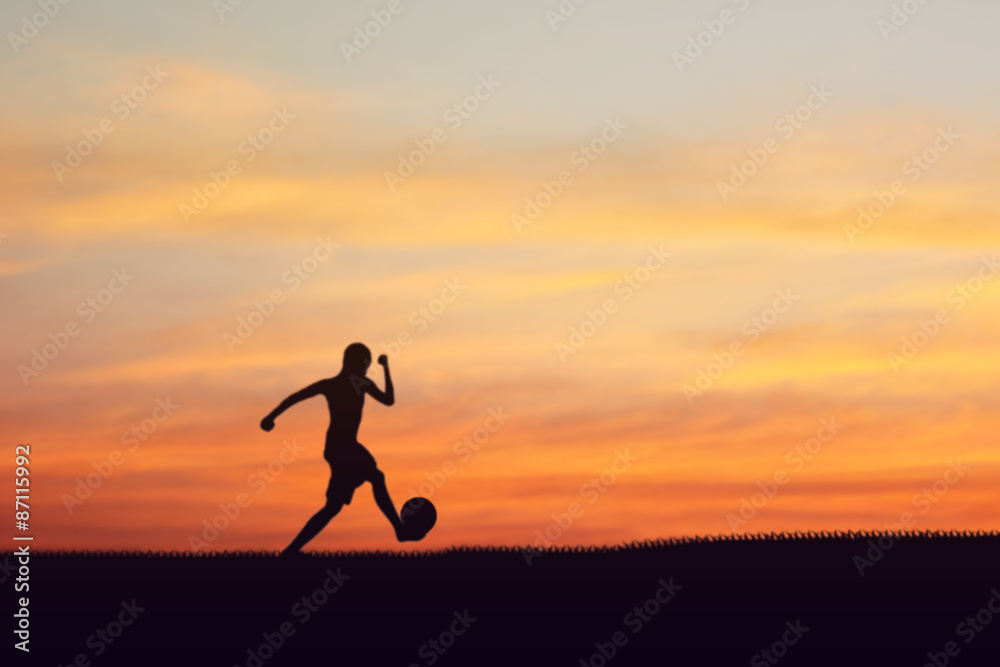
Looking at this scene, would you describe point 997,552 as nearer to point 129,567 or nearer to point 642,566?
point 642,566

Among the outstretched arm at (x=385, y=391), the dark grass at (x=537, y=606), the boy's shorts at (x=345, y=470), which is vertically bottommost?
the dark grass at (x=537, y=606)

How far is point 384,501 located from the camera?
1917 cm

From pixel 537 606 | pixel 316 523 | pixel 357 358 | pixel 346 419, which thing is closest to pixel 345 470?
pixel 346 419

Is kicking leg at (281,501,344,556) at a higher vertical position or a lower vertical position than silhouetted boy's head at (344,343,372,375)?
lower

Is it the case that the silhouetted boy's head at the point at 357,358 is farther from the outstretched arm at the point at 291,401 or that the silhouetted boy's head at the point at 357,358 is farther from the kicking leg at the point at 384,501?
the kicking leg at the point at 384,501

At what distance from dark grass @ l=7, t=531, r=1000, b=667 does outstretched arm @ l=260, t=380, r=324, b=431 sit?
5.94ft

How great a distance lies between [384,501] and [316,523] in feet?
3.03

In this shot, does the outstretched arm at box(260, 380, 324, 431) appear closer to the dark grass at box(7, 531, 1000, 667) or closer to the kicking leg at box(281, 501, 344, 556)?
the kicking leg at box(281, 501, 344, 556)

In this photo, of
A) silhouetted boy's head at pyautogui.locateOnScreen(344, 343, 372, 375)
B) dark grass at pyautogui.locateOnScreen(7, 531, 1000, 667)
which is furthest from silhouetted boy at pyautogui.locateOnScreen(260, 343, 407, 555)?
dark grass at pyautogui.locateOnScreen(7, 531, 1000, 667)

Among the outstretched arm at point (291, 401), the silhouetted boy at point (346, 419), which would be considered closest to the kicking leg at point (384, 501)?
the silhouetted boy at point (346, 419)

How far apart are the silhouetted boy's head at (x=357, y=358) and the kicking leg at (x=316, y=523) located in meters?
1.77

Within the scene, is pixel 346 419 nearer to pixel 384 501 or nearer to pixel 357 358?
pixel 357 358

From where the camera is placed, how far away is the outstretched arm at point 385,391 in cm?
1886

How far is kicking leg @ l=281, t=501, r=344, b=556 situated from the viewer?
62.2 ft
